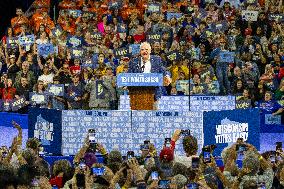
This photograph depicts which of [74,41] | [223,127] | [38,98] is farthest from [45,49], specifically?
[223,127]

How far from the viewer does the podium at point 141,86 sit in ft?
52.3

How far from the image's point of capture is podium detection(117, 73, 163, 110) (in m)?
15.9

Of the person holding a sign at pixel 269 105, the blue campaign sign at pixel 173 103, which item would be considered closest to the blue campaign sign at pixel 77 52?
the person holding a sign at pixel 269 105

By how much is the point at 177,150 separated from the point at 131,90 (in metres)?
1.09

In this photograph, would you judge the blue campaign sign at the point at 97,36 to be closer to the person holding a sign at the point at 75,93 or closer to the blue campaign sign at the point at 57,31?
the blue campaign sign at the point at 57,31

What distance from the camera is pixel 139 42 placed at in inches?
995

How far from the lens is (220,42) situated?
80.3 feet

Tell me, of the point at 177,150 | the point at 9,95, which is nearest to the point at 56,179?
the point at 177,150

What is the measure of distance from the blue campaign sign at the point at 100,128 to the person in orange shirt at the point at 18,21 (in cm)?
992

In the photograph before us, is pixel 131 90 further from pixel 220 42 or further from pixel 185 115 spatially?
pixel 220 42

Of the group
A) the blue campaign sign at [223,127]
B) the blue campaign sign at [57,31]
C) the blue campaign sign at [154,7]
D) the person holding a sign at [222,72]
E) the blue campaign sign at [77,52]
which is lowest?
the blue campaign sign at [223,127]

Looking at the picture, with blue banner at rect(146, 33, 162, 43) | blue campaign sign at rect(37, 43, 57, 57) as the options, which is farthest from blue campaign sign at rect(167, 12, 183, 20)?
blue campaign sign at rect(37, 43, 57, 57)

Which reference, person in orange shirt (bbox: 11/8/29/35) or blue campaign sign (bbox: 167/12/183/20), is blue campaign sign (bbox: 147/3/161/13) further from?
person in orange shirt (bbox: 11/8/29/35)

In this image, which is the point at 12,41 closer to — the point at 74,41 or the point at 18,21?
the point at 18,21
